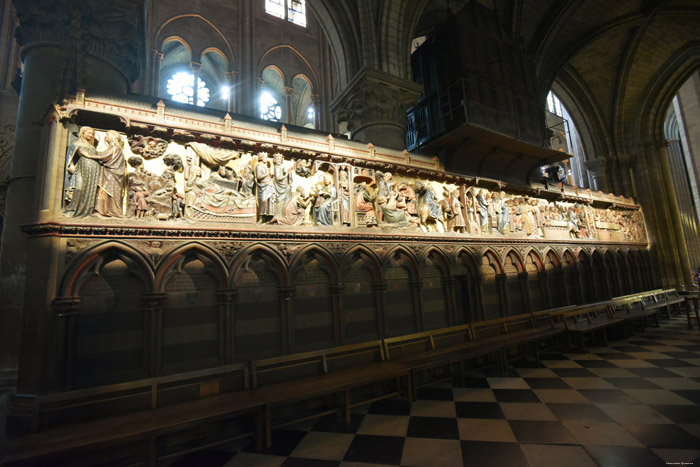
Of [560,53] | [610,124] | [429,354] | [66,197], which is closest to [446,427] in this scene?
[429,354]

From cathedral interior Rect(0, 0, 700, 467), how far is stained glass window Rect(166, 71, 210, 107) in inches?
202

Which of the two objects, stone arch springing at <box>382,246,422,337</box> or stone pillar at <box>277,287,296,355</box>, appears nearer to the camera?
stone pillar at <box>277,287,296,355</box>

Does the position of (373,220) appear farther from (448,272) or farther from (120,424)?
(120,424)

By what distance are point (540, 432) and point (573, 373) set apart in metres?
2.99

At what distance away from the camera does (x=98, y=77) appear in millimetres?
5293

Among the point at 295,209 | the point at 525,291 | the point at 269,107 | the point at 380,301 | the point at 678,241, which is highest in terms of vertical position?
the point at 269,107

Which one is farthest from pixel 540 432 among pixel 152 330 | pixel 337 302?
pixel 152 330

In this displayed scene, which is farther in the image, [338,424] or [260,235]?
[260,235]

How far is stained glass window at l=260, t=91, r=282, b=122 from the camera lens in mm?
16734

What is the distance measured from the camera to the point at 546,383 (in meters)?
5.93

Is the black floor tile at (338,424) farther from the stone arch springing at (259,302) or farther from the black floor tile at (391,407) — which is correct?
the stone arch springing at (259,302)

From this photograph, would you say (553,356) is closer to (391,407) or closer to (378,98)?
(391,407)

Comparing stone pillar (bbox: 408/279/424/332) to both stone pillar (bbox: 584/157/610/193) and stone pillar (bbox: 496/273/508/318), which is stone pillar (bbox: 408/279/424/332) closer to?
stone pillar (bbox: 496/273/508/318)

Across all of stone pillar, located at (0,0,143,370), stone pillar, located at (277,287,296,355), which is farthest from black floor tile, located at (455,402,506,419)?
stone pillar, located at (0,0,143,370)
